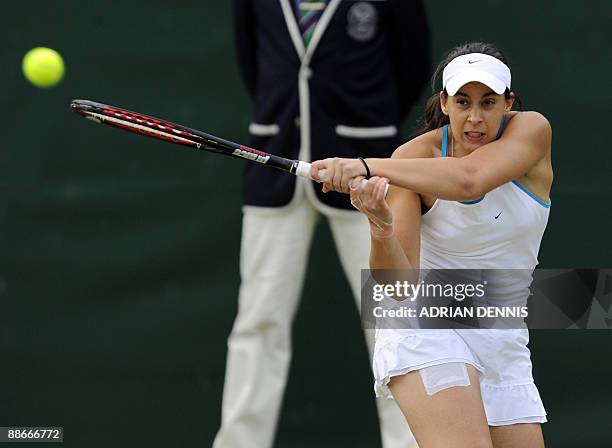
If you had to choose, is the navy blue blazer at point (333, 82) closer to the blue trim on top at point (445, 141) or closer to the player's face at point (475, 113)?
the blue trim on top at point (445, 141)

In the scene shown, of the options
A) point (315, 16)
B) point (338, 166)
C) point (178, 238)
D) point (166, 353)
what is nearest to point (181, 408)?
point (166, 353)

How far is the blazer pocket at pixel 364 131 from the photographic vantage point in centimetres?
529

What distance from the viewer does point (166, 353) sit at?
591 centimetres

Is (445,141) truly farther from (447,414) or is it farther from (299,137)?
(299,137)

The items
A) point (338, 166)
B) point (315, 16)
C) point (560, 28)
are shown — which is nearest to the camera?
point (338, 166)

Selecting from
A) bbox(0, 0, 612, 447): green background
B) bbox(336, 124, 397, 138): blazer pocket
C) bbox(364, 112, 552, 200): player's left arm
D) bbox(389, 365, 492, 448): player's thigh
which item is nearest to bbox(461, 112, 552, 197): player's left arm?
bbox(364, 112, 552, 200): player's left arm

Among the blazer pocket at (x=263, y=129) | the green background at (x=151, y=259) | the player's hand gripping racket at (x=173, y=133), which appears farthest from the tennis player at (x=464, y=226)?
the green background at (x=151, y=259)

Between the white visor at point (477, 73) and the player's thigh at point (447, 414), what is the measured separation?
32.8 inches

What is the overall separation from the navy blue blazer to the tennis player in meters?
0.96

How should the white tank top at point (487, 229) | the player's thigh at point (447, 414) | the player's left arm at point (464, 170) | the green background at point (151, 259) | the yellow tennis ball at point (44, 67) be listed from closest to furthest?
the player's thigh at point (447, 414) → the player's left arm at point (464, 170) → the white tank top at point (487, 229) → the yellow tennis ball at point (44, 67) → the green background at point (151, 259)

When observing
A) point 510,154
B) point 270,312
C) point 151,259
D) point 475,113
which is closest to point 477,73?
point 475,113

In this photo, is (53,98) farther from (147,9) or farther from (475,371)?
(475,371)

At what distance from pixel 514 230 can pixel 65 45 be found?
247cm

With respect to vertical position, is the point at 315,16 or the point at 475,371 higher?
the point at 315,16
